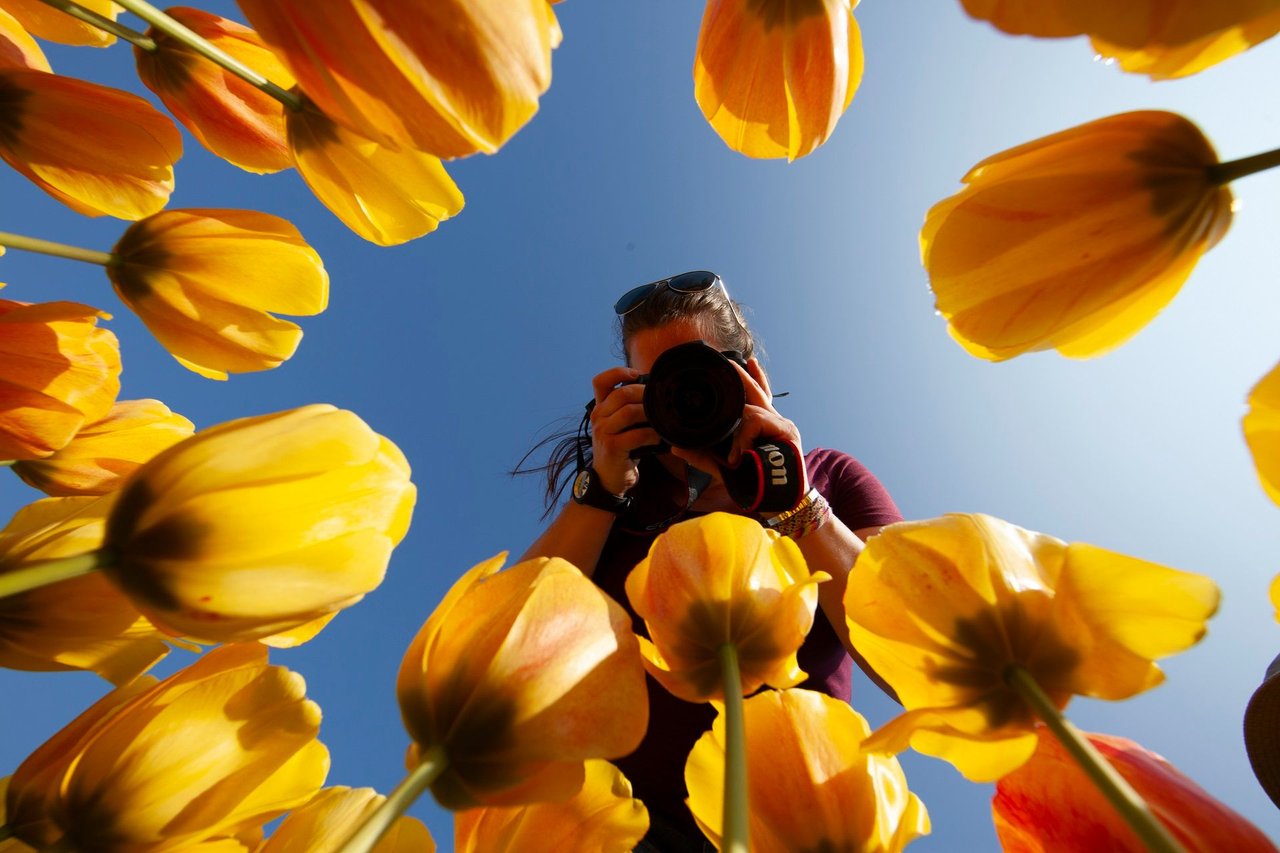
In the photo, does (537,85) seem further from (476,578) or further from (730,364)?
(730,364)

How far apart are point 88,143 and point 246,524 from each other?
0.70 ft

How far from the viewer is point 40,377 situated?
208 millimetres

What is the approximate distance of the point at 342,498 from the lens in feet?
0.50

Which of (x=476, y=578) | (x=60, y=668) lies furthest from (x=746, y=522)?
(x=60, y=668)

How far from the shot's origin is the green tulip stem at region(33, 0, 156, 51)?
22 cm

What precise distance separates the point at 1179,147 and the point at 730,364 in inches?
18.0

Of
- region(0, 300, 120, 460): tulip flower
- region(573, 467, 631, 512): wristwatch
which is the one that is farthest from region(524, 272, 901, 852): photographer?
region(0, 300, 120, 460): tulip flower

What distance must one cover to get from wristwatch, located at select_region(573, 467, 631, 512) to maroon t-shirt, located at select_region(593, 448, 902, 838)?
52 millimetres

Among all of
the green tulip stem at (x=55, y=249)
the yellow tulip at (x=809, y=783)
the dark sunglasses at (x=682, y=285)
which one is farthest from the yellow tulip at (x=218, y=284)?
the dark sunglasses at (x=682, y=285)

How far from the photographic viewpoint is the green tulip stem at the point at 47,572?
0.11 m

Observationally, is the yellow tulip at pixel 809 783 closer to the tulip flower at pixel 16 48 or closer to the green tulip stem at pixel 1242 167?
the green tulip stem at pixel 1242 167

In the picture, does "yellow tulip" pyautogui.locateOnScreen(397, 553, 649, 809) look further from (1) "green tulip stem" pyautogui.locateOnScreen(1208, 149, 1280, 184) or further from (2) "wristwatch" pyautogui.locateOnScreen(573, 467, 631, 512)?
(2) "wristwatch" pyautogui.locateOnScreen(573, 467, 631, 512)

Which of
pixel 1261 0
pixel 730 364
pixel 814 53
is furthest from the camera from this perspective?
pixel 730 364

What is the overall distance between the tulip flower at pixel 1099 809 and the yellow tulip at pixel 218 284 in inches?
11.5
